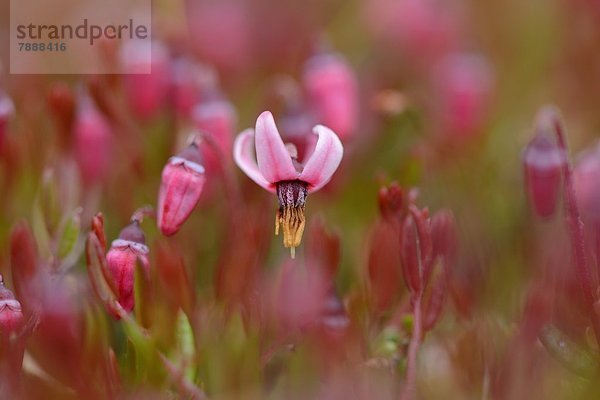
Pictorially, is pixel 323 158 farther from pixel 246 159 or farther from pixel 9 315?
pixel 9 315

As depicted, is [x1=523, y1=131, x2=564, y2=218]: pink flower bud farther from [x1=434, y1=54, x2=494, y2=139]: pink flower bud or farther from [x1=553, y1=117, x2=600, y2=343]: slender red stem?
[x1=434, y1=54, x2=494, y2=139]: pink flower bud

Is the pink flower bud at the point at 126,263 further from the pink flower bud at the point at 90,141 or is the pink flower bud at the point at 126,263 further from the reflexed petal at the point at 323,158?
A: the pink flower bud at the point at 90,141

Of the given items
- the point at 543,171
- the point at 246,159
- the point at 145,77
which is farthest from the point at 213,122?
the point at 543,171

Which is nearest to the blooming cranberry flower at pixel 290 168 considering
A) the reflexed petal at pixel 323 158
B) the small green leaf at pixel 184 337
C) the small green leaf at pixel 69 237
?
the reflexed petal at pixel 323 158

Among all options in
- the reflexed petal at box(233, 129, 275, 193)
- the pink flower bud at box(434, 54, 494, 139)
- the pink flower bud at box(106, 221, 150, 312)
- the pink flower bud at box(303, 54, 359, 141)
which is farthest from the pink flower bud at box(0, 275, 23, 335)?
the pink flower bud at box(434, 54, 494, 139)

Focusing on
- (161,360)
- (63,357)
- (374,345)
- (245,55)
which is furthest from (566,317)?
(245,55)

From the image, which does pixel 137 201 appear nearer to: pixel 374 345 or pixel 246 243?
pixel 246 243
